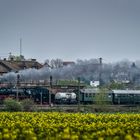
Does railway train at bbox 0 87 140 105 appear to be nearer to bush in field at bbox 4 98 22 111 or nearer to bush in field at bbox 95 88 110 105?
bush in field at bbox 95 88 110 105

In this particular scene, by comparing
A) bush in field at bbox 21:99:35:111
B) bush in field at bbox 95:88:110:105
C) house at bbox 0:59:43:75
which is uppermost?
house at bbox 0:59:43:75

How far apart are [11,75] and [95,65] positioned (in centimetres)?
1445

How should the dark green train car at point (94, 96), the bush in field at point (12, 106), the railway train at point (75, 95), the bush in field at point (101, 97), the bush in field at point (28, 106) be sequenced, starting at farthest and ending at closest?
the railway train at point (75, 95) → the dark green train car at point (94, 96) → the bush in field at point (101, 97) → the bush in field at point (28, 106) → the bush in field at point (12, 106)

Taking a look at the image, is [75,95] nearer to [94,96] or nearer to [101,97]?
[94,96]

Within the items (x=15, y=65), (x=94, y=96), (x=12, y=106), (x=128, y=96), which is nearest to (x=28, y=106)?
(x=12, y=106)

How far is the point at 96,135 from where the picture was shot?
1694cm

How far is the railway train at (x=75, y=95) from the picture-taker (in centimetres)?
6856

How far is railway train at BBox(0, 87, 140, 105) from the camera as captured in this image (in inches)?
2699

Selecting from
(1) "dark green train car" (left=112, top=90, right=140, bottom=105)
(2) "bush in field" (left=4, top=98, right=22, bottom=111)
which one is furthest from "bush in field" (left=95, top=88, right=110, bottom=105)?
(2) "bush in field" (left=4, top=98, right=22, bottom=111)

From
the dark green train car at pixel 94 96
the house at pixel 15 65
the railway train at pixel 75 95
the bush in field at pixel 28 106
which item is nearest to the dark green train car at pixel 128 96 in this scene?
the railway train at pixel 75 95

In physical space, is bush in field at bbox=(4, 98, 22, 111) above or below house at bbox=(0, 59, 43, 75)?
below

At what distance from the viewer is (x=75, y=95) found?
68.9 m

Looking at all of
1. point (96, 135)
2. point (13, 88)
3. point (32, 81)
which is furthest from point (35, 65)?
point (96, 135)

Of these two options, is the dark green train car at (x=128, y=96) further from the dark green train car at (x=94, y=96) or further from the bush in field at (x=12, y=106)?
the bush in field at (x=12, y=106)
